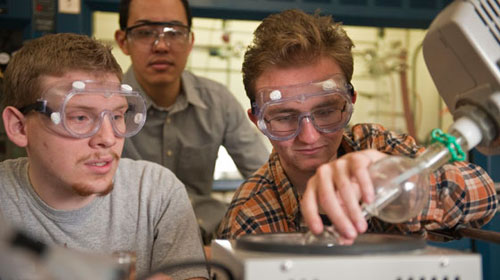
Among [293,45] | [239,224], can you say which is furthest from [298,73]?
[239,224]

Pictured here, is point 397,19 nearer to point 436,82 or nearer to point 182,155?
point 182,155

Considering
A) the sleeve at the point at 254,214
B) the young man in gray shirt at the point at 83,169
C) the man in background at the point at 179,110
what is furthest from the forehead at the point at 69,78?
the man in background at the point at 179,110

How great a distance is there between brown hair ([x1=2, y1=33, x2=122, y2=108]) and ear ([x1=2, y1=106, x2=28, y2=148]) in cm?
2

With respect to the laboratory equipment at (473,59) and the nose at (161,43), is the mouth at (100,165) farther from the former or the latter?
the nose at (161,43)

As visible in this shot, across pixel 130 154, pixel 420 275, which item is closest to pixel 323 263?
pixel 420 275

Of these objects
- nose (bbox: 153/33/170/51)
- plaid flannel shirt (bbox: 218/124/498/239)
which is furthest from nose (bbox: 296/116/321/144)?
nose (bbox: 153/33/170/51)

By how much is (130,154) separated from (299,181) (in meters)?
1.09

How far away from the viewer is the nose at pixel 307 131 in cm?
136

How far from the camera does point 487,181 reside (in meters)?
1.39

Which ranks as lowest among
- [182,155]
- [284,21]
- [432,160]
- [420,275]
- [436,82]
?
[182,155]

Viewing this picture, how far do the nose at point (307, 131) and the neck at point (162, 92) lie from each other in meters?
1.22

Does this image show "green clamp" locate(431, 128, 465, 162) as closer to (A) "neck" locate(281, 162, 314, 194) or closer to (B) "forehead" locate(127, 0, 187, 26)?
(A) "neck" locate(281, 162, 314, 194)

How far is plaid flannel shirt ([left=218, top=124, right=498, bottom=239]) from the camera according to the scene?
1.31 m

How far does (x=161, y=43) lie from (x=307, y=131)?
45.3 inches
